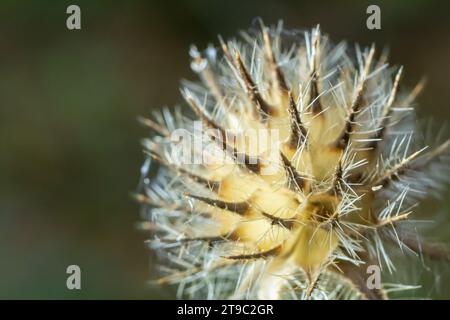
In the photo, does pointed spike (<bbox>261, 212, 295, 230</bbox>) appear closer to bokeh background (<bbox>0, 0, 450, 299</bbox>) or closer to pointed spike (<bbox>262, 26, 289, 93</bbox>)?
pointed spike (<bbox>262, 26, 289, 93</bbox>)

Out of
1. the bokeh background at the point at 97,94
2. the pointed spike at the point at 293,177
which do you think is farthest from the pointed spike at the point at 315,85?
the bokeh background at the point at 97,94

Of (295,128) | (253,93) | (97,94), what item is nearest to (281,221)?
(295,128)

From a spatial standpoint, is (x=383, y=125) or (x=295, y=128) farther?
(x=383, y=125)

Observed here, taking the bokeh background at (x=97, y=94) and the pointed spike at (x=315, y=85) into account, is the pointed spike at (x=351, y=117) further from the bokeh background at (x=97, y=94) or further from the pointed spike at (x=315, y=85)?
the bokeh background at (x=97, y=94)

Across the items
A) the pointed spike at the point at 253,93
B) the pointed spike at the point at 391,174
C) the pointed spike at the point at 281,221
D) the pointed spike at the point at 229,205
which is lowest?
the pointed spike at the point at 281,221

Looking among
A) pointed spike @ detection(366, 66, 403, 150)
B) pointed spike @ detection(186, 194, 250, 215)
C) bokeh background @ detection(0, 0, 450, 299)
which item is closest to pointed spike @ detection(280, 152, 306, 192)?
pointed spike @ detection(186, 194, 250, 215)

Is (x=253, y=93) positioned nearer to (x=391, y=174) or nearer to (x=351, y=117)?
(x=351, y=117)
